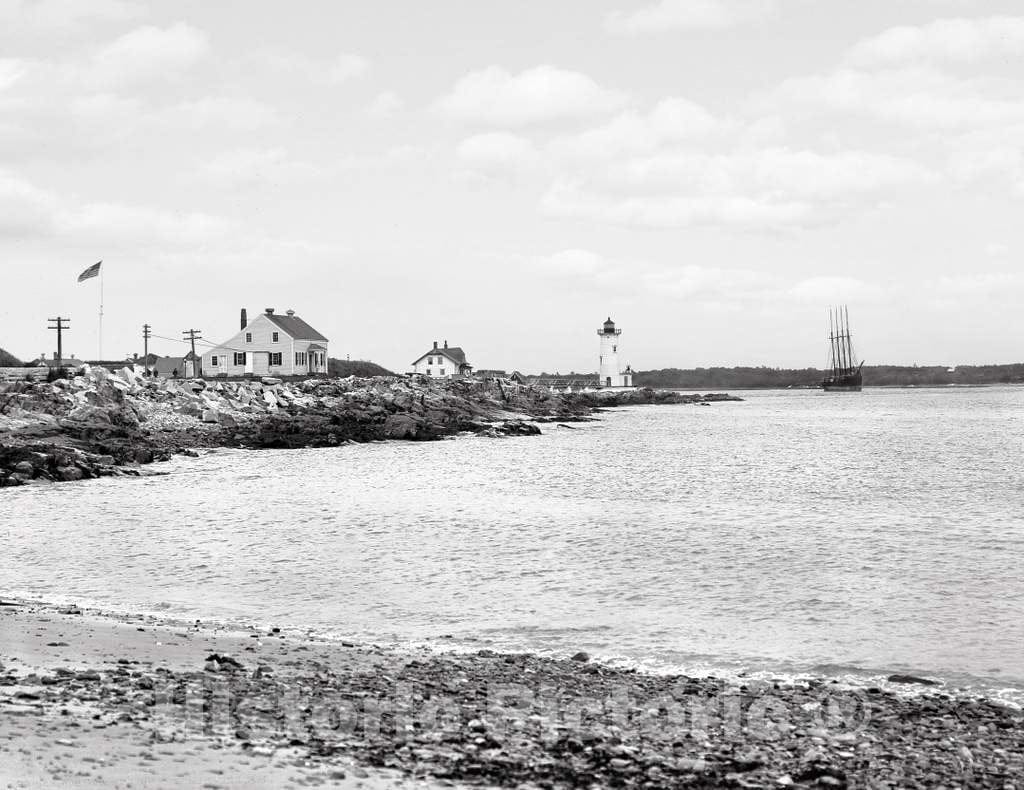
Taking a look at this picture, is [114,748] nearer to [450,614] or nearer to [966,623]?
[450,614]

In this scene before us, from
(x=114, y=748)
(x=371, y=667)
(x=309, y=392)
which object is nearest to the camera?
(x=114, y=748)

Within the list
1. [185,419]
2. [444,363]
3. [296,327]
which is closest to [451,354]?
[444,363]

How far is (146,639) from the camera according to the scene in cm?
956

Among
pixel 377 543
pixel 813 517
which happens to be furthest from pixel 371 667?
pixel 813 517

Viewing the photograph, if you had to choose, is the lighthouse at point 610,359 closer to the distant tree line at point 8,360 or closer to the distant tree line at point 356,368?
the distant tree line at point 356,368

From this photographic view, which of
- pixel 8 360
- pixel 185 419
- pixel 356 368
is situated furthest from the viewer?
pixel 356 368

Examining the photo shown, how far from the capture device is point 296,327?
84625 millimetres

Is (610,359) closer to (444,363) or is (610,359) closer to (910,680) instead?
(444,363)

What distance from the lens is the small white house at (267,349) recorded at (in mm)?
82625

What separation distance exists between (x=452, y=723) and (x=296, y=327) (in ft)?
263

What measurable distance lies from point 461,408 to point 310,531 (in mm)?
44246

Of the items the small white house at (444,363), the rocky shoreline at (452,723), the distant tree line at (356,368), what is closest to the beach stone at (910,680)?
the rocky shoreline at (452,723)

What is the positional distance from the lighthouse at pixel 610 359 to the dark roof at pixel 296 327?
59306mm

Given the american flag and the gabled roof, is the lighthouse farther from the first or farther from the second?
the american flag
